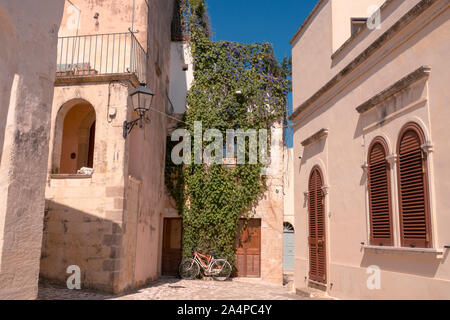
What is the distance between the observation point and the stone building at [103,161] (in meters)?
9.49

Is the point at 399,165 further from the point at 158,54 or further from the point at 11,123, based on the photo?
the point at 158,54

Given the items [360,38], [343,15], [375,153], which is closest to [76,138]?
[343,15]

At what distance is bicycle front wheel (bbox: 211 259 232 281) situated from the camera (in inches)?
544

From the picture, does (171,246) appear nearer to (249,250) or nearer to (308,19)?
(249,250)

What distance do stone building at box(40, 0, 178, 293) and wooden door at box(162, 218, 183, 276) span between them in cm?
189

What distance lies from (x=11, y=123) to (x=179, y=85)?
1066 cm

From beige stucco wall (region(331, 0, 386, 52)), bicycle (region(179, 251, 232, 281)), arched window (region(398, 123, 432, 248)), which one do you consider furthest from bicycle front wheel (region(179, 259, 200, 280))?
arched window (region(398, 123, 432, 248))

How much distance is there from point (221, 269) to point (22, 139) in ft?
31.3

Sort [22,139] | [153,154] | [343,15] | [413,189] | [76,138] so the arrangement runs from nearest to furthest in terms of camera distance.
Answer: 1. [22,139]
2. [413,189]
3. [343,15]
4. [76,138]
5. [153,154]

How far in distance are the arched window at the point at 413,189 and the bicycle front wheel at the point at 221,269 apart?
858cm

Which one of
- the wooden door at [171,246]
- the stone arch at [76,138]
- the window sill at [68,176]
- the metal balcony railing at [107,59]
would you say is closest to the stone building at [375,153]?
the metal balcony railing at [107,59]

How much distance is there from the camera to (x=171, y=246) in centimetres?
1476

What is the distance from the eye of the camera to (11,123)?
532cm

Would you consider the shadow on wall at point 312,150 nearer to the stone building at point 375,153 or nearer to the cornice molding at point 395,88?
the stone building at point 375,153
